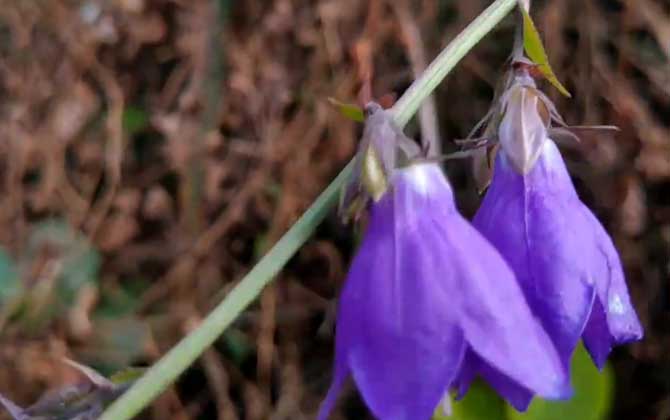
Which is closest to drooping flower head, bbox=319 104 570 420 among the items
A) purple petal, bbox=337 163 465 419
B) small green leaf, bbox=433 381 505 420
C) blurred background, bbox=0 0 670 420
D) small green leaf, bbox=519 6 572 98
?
purple petal, bbox=337 163 465 419

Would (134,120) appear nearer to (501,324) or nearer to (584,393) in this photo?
(584,393)

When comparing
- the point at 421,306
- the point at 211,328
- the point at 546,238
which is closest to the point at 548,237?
the point at 546,238

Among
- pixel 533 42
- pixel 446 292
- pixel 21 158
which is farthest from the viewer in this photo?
pixel 21 158

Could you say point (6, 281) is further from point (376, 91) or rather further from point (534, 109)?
point (534, 109)

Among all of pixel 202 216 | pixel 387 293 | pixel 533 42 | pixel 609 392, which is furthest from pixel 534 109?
pixel 202 216

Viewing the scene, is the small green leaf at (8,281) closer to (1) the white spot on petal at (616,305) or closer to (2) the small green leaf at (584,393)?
(2) the small green leaf at (584,393)
